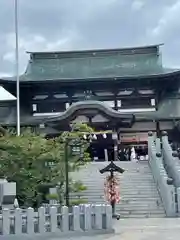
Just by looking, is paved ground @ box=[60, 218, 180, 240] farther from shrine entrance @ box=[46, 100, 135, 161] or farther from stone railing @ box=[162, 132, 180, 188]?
shrine entrance @ box=[46, 100, 135, 161]

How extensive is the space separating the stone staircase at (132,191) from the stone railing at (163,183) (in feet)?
0.87

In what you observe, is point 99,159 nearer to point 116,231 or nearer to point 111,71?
point 111,71

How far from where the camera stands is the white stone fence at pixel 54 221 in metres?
13.4

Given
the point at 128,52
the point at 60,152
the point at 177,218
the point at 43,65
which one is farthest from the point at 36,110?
the point at 177,218

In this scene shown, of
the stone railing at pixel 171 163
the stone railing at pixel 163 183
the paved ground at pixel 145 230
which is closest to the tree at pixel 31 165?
the paved ground at pixel 145 230

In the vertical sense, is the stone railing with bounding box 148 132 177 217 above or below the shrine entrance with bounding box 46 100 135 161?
below

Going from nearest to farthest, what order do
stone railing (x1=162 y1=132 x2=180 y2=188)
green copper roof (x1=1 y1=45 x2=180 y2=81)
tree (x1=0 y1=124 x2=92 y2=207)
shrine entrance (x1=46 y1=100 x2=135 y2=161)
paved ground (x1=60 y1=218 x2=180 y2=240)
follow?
1. paved ground (x1=60 y1=218 x2=180 y2=240)
2. tree (x1=0 y1=124 x2=92 y2=207)
3. stone railing (x1=162 y1=132 x2=180 y2=188)
4. shrine entrance (x1=46 y1=100 x2=135 y2=161)
5. green copper roof (x1=1 y1=45 x2=180 y2=81)

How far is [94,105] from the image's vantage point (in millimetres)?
34375

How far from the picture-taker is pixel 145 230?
14.3 meters

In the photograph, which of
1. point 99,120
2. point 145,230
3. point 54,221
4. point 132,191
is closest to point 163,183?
point 132,191

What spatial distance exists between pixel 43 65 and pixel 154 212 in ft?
82.1

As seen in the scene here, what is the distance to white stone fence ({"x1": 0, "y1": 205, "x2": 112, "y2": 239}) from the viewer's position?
44.1ft

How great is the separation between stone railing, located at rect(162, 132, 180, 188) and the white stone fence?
28.8 feet

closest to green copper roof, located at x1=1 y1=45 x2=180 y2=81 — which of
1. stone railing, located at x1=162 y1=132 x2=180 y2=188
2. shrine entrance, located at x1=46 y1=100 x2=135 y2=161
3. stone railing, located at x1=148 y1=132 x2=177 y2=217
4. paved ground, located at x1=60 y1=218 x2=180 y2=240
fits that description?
shrine entrance, located at x1=46 y1=100 x2=135 y2=161
